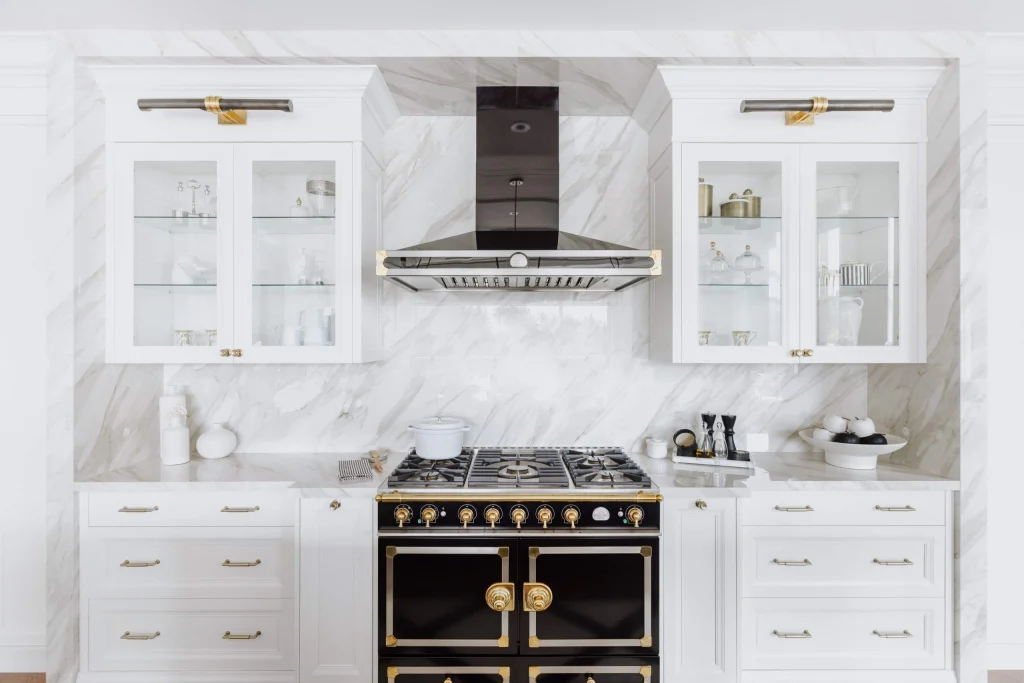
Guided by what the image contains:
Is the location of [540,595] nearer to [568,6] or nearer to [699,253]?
[699,253]

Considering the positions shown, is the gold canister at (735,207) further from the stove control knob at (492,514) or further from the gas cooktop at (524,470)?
the stove control knob at (492,514)

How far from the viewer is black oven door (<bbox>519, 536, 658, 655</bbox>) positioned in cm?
190

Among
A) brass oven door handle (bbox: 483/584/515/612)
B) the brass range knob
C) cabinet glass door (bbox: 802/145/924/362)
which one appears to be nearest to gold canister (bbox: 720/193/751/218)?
cabinet glass door (bbox: 802/145/924/362)

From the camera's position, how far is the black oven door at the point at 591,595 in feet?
6.25

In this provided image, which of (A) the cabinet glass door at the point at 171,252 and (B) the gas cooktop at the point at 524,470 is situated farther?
(A) the cabinet glass door at the point at 171,252

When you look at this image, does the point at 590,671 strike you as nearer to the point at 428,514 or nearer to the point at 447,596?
the point at 447,596

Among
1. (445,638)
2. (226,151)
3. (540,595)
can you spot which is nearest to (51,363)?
(226,151)

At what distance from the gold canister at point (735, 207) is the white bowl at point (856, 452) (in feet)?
3.44

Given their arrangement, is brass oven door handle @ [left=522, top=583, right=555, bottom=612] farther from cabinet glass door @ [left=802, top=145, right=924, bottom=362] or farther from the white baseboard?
the white baseboard

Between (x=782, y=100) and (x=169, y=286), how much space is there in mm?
2645

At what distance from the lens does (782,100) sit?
205cm

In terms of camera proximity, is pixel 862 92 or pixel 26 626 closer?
pixel 862 92

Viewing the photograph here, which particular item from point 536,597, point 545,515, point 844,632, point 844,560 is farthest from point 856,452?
point 536,597

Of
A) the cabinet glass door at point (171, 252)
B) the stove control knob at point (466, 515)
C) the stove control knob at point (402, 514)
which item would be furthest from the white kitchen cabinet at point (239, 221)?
the stove control knob at point (466, 515)
